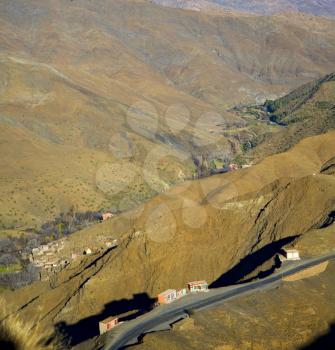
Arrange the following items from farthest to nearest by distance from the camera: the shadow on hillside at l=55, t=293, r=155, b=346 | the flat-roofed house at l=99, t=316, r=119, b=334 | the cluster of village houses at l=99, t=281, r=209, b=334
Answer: the shadow on hillside at l=55, t=293, r=155, b=346, the cluster of village houses at l=99, t=281, r=209, b=334, the flat-roofed house at l=99, t=316, r=119, b=334

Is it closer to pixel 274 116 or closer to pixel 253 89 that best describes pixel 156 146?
pixel 274 116

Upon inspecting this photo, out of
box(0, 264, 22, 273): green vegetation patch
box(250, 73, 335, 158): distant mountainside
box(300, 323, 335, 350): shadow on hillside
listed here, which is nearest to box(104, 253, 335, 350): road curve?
box(300, 323, 335, 350): shadow on hillside

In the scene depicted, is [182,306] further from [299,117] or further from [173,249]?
[299,117]

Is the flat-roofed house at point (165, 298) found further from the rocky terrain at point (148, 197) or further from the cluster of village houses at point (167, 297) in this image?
the rocky terrain at point (148, 197)

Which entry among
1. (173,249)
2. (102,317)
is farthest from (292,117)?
(102,317)

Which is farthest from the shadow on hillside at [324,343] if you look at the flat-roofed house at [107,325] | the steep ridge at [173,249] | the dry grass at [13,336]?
the dry grass at [13,336]

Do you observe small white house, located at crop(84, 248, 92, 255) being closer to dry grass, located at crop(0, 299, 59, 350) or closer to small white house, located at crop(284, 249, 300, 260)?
small white house, located at crop(284, 249, 300, 260)
